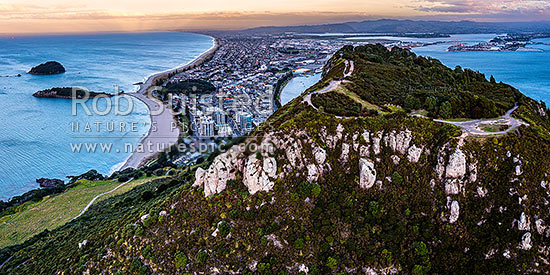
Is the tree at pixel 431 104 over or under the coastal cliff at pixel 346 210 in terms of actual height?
over

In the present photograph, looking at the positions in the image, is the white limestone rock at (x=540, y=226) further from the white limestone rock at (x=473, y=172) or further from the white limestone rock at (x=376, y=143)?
the white limestone rock at (x=376, y=143)

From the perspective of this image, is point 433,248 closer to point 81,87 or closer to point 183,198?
point 183,198

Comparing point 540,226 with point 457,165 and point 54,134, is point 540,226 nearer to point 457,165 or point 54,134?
point 457,165

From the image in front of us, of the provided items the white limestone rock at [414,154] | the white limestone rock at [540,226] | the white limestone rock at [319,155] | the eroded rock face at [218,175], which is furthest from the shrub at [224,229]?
the white limestone rock at [540,226]

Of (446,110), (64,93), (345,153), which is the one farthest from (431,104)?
(64,93)

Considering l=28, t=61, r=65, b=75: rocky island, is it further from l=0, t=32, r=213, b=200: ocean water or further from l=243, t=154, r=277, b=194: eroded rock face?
l=243, t=154, r=277, b=194: eroded rock face

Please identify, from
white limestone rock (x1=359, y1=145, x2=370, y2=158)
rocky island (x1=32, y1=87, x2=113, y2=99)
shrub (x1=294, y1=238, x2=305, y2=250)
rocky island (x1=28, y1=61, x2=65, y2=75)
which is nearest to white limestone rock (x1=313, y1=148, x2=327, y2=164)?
white limestone rock (x1=359, y1=145, x2=370, y2=158)

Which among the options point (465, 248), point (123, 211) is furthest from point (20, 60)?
point (465, 248)
